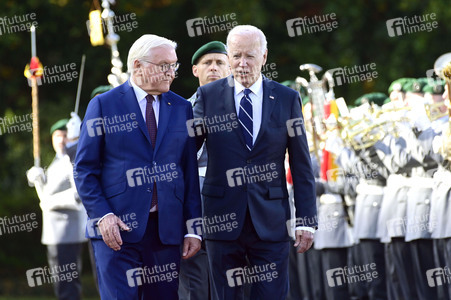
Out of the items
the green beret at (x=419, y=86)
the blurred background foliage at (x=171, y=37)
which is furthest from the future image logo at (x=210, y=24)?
the green beret at (x=419, y=86)

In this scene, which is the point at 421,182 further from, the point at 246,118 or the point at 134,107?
the point at 134,107

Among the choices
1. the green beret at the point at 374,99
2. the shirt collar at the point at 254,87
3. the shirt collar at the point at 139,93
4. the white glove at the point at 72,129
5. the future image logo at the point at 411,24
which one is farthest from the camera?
the future image logo at the point at 411,24

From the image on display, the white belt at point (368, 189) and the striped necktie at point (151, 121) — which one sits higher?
the striped necktie at point (151, 121)

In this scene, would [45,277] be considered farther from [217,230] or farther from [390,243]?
[217,230]

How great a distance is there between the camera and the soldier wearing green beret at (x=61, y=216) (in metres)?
12.7

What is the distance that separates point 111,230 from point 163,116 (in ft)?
2.64

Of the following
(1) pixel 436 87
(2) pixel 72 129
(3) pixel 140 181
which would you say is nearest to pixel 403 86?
(1) pixel 436 87

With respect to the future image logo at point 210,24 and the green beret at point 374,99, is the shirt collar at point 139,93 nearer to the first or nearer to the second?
the green beret at point 374,99

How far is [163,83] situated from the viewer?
262 inches

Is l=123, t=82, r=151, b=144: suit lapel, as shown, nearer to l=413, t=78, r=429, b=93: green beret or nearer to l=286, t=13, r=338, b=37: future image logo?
l=413, t=78, r=429, b=93: green beret

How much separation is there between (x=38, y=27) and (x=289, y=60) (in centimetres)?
509

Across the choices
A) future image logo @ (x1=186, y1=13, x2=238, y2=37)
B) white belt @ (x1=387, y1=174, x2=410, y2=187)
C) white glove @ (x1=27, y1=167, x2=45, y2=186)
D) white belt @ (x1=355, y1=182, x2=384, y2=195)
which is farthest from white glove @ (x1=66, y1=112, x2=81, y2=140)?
future image logo @ (x1=186, y1=13, x2=238, y2=37)

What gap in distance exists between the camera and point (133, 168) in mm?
6496

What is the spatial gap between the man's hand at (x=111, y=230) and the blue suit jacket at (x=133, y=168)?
Result: 6 cm
